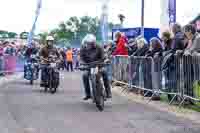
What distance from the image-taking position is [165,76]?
1510cm

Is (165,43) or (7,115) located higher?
(165,43)

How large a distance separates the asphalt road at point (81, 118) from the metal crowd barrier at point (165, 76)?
0.87 meters

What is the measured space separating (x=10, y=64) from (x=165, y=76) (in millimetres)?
18210

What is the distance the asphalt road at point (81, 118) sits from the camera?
10477 mm

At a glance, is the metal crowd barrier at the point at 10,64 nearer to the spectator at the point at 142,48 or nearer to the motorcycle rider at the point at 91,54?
the spectator at the point at 142,48

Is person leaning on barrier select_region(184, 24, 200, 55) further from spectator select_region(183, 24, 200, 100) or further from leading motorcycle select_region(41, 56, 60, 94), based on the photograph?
leading motorcycle select_region(41, 56, 60, 94)

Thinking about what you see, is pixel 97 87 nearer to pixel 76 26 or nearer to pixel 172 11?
pixel 172 11

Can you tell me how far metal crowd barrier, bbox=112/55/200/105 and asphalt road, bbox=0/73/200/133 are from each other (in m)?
0.87

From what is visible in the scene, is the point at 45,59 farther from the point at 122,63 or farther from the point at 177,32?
the point at 177,32

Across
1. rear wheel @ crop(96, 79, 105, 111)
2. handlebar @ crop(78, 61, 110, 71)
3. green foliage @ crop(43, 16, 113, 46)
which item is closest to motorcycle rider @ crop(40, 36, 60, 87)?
handlebar @ crop(78, 61, 110, 71)

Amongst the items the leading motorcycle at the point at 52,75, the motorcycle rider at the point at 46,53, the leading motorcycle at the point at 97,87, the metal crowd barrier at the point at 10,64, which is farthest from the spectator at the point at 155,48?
the metal crowd barrier at the point at 10,64

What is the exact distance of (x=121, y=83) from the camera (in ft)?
67.2

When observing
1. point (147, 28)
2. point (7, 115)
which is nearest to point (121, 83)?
point (7, 115)

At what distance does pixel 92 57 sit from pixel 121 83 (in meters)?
6.06
